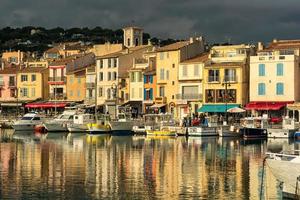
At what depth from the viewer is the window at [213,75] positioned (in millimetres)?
86812

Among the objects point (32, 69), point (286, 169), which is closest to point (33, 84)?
point (32, 69)

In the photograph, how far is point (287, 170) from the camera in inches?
1184

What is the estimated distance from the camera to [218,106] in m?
85.8

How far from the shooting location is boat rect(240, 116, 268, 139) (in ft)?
240

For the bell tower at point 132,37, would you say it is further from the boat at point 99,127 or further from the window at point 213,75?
the boat at point 99,127

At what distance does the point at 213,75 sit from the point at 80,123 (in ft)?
58.1

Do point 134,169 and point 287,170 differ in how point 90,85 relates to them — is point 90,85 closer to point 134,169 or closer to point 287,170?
point 134,169

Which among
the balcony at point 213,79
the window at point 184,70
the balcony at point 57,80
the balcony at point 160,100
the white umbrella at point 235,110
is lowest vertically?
the white umbrella at point 235,110

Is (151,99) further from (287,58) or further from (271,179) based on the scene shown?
(271,179)

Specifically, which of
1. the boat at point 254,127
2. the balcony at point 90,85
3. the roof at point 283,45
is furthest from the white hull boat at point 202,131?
the balcony at point 90,85

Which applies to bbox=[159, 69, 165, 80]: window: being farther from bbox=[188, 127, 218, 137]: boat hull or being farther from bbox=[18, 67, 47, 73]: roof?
bbox=[18, 67, 47, 73]: roof

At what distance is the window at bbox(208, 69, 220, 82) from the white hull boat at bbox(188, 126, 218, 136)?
502 inches

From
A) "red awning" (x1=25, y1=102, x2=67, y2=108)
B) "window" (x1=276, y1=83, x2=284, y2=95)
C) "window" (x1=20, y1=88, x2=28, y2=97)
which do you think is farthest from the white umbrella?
"window" (x1=20, y1=88, x2=28, y2=97)

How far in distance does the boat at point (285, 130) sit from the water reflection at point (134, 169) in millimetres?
3057
